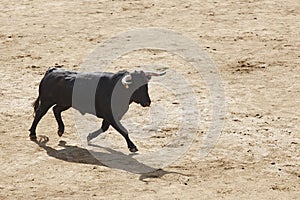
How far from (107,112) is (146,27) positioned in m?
6.56

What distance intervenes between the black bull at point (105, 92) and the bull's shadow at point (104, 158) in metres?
0.27

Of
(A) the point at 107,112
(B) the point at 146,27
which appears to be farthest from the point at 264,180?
(B) the point at 146,27

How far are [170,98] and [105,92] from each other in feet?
7.19

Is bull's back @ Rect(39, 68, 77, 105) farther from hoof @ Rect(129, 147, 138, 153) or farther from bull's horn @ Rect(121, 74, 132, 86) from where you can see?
hoof @ Rect(129, 147, 138, 153)

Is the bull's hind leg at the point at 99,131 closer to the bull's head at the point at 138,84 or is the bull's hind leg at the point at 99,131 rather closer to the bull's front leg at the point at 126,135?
the bull's front leg at the point at 126,135

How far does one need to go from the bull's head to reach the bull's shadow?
2.23 feet

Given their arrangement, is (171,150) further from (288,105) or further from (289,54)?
(289,54)

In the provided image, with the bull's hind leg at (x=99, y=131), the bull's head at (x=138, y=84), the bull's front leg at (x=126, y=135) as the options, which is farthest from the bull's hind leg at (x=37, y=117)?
the bull's head at (x=138, y=84)

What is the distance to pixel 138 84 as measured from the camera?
9.96 metres

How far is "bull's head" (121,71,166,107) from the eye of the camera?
9891 mm

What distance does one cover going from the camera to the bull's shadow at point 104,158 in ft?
31.2

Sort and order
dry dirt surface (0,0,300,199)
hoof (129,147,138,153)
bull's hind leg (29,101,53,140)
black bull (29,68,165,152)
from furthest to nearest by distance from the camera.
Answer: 1. bull's hind leg (29,101,53,140)
2. hoof (129,147,138,153)
3. black bull (29,68,165,152)
4. dry dirt surface (0,0,300,199)

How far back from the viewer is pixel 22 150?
33.5 ft

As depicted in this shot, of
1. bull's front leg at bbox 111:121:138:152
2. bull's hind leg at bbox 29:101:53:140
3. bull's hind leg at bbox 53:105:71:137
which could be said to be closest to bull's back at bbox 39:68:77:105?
bull's hind leg at bbox 29:101:53:140
